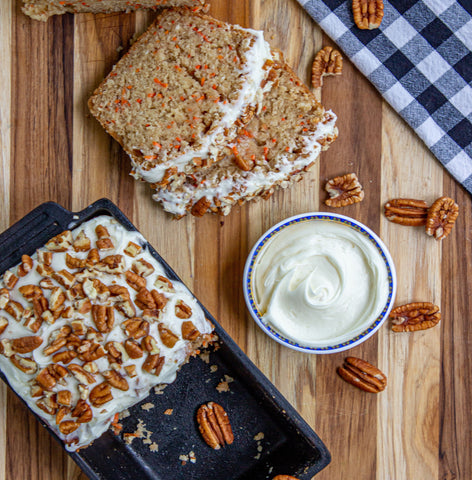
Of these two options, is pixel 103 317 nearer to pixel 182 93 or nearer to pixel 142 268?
pixel 142 268

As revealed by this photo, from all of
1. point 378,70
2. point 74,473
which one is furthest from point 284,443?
point 378,70

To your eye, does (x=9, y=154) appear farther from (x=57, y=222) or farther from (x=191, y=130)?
(x=191, y=130)

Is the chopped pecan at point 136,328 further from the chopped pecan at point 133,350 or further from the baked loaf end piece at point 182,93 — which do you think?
the baked loaf end piece at point 182,93

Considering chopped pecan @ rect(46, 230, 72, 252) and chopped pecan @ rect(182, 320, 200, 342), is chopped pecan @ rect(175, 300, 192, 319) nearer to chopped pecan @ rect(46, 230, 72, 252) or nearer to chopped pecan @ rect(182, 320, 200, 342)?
chopped pecan @ rect(182, 320, 200, 342)

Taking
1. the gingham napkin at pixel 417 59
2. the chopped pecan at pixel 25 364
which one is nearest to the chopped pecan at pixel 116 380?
the chopped pecan at pixel 25 364

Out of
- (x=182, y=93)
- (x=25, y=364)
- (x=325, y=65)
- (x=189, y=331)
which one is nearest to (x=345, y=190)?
(x=325, y=65)

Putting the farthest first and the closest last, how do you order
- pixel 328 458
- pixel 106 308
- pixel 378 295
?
pixel 378 295 < pixel 328 458 < pixel 106 308
